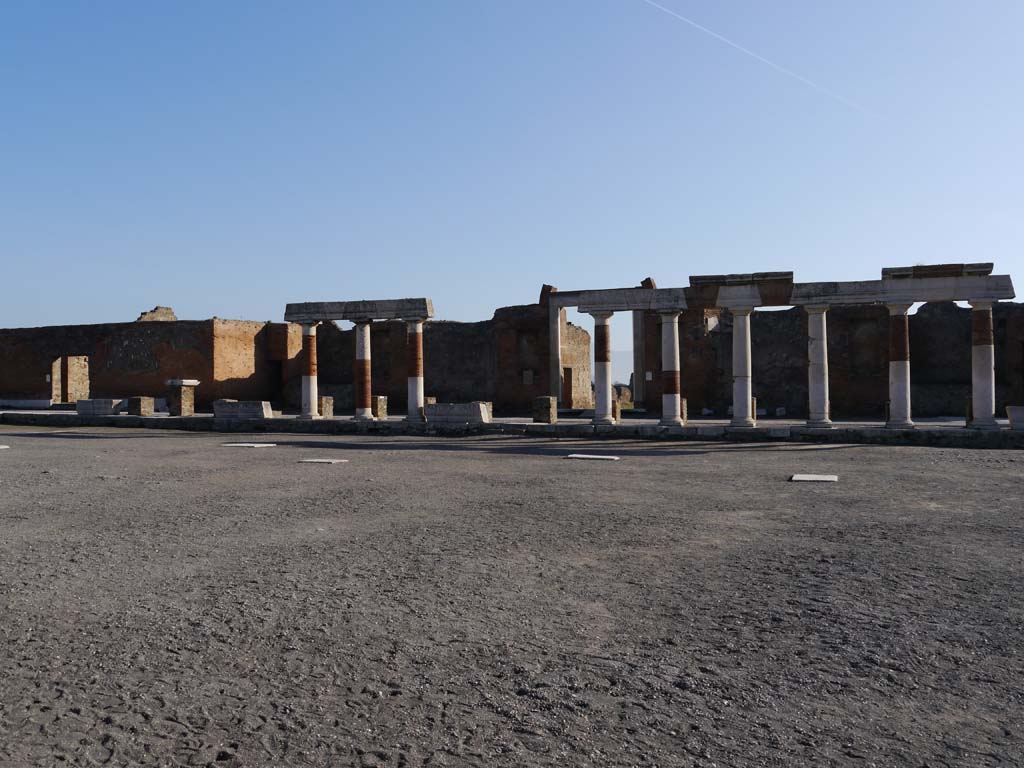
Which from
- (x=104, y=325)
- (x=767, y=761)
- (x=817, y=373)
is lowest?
(x=767, y=761)

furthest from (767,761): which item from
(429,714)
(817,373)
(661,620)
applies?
(817,373)

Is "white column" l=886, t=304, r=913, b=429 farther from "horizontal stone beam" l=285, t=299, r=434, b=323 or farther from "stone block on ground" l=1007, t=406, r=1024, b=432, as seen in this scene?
"horizontal stone beam" l=285, t=299, r=434, b=323

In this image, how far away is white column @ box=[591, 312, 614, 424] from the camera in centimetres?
1992

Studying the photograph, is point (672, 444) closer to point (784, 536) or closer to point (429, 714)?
point (784, 536)

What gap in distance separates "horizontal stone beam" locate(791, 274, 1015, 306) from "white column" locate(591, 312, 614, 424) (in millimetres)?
4740

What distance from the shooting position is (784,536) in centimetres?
675

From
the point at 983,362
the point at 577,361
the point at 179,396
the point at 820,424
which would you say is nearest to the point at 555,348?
the point at 577,361

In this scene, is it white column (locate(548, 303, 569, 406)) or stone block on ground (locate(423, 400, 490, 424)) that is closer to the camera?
stone block on ground (locate(423, 400, 490, 424))

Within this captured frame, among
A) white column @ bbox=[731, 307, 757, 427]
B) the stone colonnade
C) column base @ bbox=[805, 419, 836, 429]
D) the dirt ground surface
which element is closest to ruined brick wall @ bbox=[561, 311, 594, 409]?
the stone colonnade

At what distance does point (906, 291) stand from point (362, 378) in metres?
14.0

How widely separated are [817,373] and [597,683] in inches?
657

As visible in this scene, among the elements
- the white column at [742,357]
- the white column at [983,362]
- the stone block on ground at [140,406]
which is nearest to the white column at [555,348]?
the white column at [742,357]

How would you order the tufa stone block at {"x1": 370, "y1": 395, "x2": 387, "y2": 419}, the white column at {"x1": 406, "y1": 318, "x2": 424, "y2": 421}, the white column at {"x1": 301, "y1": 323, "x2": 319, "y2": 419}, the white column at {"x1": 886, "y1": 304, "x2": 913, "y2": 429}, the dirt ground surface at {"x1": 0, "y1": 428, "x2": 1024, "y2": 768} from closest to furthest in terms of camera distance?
the dirt ground surface at {"x1": 0, "y1": 428, "x2": 1024, "y2": 768} → the white column at {"x1": 886, "y1": 304, "x2": 913, "y2": 429} → the white column at {"x1": 406, "y1": 318, "x2": 424, "y2": 421} → the white column at {"x1": 301, "y1": 323, "x2": 319, "y2": 419} → the tufa stone block at {"x1": 370, "y1": 395, "x2": 387, "y2": 419}

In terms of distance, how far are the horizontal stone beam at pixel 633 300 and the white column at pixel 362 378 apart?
6408 millimetres
